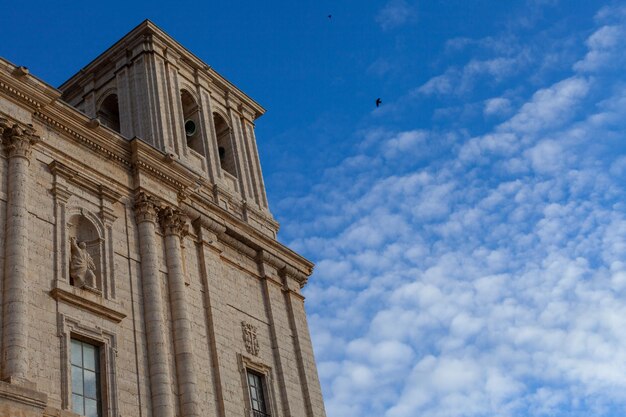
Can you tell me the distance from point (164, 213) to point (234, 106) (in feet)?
32.0

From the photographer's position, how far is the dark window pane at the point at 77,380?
1900cm

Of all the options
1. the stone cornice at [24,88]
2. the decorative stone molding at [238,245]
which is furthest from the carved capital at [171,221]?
the stone cornice at [24,88]

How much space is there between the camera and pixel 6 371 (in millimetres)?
17297

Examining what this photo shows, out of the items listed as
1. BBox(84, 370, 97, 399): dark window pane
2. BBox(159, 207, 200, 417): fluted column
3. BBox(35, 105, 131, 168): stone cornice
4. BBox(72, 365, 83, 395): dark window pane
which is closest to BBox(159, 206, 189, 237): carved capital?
BBox(159, 207, 200, 417): fluted column

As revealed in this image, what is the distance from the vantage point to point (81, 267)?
20938 mm

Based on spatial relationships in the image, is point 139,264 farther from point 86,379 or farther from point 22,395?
point 22,395

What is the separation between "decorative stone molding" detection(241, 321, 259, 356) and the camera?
24953 mm

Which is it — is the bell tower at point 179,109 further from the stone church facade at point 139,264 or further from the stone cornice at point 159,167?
the stone cornice at point 159,167

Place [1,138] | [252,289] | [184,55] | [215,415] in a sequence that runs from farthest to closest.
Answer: [184,55]
[252,289]
[215,415]
[1,138]

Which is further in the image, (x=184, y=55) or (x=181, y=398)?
(x=184, y=55)

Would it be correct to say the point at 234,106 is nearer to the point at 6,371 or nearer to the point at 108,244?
the point at 108,244

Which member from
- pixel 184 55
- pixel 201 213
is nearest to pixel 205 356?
pixel 201 213

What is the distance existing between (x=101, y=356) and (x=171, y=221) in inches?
209

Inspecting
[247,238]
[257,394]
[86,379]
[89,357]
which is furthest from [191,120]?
[86,379]
